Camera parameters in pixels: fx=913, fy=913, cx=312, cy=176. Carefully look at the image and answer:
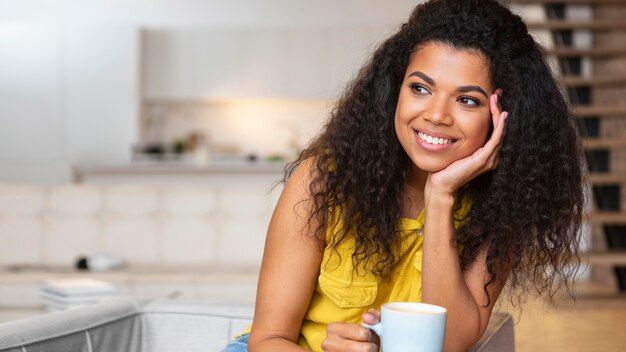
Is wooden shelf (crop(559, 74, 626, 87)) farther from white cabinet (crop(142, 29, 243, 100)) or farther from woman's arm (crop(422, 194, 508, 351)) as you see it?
A: woman's arm (crop(422, 194, 508, 351))

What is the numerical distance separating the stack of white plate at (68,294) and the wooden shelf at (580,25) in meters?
4.39

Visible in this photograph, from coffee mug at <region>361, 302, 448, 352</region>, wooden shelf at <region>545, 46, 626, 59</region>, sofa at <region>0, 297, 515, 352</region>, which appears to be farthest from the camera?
wooden shelf at <region>545, 46, 626, 59</region>

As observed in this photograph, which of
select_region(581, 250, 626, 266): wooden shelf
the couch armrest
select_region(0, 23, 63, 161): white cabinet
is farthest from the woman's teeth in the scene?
select_region(0, 23, 63, 161): white cabinet

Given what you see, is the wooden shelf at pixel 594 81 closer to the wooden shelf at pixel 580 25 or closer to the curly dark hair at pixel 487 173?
the wooden shelf at pixel 580 25

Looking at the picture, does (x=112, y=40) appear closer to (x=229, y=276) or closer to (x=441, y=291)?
(x=229, y=276)

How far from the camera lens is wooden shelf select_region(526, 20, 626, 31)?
6457 millimetres

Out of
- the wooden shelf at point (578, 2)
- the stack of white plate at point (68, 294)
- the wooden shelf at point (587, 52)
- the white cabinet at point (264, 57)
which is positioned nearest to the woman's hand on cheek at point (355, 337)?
the stack of white plate at point (68, 294)

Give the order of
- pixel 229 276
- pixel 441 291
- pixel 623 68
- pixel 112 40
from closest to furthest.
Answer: pixel 441 291 < pixel 229 276 < pixel 623 68 < pixel 112 40

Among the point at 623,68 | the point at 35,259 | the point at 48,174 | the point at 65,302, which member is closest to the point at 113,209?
the point at 35,259

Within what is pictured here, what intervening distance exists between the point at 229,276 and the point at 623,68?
3912 mm

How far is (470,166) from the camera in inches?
60.0

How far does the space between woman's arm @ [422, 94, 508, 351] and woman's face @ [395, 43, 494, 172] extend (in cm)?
2

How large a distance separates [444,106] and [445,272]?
0.28m

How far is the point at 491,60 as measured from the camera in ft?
5.07
